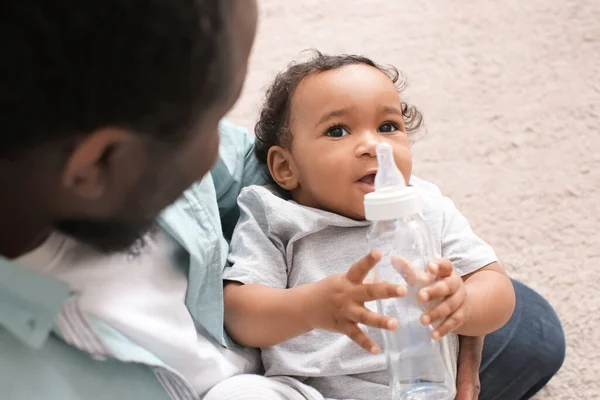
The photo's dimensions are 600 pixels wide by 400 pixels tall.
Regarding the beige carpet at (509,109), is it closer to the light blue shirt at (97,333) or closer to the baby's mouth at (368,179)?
the baby's mouth at (368,179)

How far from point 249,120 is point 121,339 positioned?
0.90 meters

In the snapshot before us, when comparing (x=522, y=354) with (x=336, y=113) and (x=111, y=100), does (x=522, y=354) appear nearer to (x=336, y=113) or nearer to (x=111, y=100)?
(x=336, y=113)

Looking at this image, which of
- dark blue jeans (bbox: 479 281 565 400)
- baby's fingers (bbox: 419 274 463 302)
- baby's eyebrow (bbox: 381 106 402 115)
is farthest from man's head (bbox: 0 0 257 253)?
dark blue jeans (bbox: 479 281 565 400)

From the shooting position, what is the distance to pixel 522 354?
40.6 inches

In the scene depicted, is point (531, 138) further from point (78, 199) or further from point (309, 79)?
point (78, 199)

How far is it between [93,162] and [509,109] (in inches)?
46.3

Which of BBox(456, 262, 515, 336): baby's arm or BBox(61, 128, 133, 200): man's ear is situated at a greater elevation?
BBox(61, 128, 133, 200): man's ear

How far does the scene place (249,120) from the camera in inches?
60.4

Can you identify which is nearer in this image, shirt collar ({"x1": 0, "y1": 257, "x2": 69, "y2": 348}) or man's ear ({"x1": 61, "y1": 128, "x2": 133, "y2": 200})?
man's ear ({"x1": 61, "y1": 128, "x2": 133, "y2": 200})

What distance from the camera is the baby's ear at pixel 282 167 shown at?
0.95 metres

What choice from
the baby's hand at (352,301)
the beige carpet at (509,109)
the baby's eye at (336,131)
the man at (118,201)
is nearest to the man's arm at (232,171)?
the man at (118,201)

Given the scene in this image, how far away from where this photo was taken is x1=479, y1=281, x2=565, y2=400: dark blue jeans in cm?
102

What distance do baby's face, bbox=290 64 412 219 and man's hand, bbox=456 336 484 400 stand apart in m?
0.21

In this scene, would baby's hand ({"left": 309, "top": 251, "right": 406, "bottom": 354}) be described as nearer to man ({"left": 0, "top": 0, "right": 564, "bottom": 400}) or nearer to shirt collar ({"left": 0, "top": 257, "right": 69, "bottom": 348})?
man ({"left": 0, "top": 0, "right": 564, "bottom": 400})
